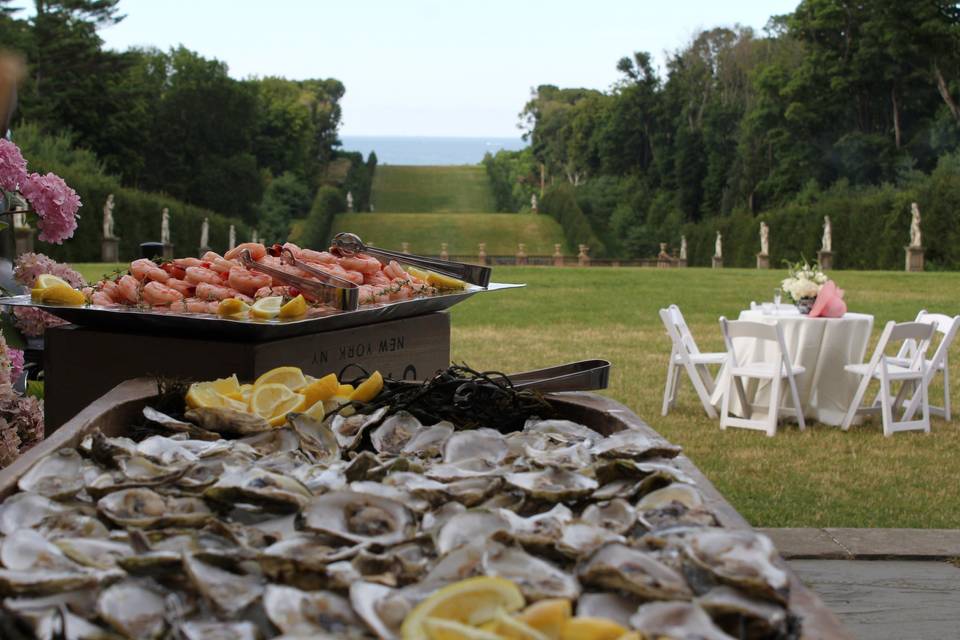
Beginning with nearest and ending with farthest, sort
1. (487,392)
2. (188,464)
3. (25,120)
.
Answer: (188,464) → (487,392) → (25,120)

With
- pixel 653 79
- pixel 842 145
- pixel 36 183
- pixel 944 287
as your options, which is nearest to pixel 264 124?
pixel 653 79

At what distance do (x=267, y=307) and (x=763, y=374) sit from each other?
17.2ft

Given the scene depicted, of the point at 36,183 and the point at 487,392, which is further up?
the point at 36,183

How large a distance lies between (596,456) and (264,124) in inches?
2393

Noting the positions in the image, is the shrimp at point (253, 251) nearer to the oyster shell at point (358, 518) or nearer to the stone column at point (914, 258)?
the oyster shell at point (358, 518)

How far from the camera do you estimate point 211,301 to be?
2.71 meters

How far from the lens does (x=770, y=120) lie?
142 ft

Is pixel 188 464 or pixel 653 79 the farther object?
pixel 653 79

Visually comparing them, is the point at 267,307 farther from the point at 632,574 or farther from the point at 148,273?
the point at 632,574

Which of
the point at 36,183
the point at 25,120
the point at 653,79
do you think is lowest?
the point at 36,183

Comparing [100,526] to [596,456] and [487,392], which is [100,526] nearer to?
[596,456]

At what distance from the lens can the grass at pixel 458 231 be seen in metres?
47.5

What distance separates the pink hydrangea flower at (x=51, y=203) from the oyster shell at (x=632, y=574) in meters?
2.81

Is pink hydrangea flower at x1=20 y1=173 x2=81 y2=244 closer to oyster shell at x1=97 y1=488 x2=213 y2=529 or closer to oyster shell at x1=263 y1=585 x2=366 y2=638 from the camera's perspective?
oyster shell at x1=97 y1=488 x2=213 y2=529
